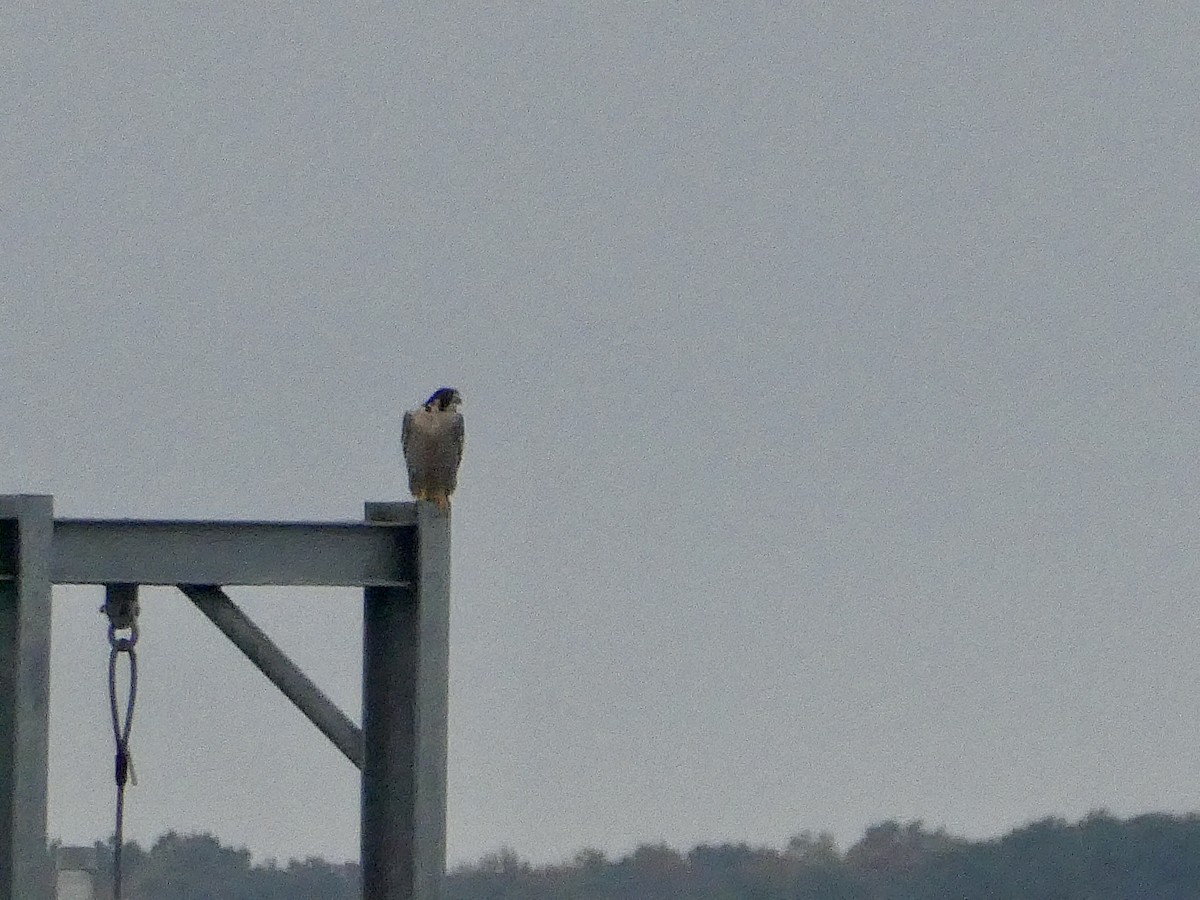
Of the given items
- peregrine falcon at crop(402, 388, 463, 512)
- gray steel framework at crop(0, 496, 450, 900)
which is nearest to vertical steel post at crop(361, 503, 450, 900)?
gray steel framework at crop(0, 496, 450, 900)

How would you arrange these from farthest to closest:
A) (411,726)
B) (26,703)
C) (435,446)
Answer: (435,446) → (411,726) → (26,703)

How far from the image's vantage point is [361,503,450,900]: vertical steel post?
13.3 metres

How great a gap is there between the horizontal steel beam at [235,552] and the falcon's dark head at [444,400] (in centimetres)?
138

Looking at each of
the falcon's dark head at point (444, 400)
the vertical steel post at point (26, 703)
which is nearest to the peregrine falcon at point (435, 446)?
the falcon's dark head at point (444, 400)

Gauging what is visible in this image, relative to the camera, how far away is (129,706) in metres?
13.1

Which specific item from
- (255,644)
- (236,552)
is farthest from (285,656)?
(236,552)

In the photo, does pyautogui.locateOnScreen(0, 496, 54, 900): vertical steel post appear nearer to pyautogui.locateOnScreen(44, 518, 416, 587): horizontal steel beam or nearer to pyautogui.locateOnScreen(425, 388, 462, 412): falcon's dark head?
pyautogui.locateOnScreen(44, 518, 416, 587): horizontal steel beam

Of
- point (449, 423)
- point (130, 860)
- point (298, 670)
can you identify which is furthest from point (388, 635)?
point (130, 860)

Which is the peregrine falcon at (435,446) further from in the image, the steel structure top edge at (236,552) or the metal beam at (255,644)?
the metal beam at (255,644)

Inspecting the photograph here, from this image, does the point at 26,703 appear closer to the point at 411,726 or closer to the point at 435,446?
the point at 411,726

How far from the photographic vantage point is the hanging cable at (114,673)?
13.0 meters

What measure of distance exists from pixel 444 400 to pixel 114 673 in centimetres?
228

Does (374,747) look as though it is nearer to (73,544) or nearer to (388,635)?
(388,635)

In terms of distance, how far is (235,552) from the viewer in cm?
1314
